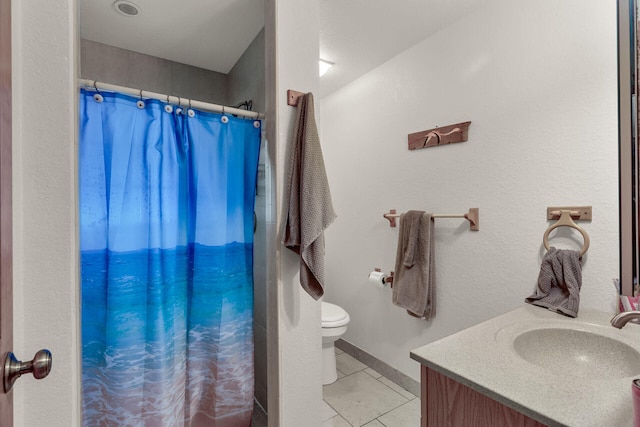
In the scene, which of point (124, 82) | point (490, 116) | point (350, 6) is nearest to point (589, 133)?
point (490, 116)

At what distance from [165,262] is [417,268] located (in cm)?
149

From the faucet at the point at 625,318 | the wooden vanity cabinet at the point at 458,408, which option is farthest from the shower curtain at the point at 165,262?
the faucet at the point at 625,318

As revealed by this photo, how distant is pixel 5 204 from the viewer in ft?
1.90

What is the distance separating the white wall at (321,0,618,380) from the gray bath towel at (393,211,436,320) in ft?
0.25

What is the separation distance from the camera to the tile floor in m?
1.76

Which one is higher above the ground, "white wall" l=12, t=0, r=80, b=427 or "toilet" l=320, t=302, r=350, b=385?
"white wall" l=12, t=0, r=80, b=427

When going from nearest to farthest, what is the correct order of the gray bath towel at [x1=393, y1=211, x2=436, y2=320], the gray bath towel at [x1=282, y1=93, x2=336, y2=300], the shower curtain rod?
the shower curtain rod, the gray bath towel at [x1=282, y1=93, x2=336, y2=300], the gray bath towel at [x1=393, y1=211, x2=436, y2=320]

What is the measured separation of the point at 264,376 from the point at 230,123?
1443 millimetres

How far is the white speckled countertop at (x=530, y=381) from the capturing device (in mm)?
626

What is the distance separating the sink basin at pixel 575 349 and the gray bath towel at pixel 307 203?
762 millimetres

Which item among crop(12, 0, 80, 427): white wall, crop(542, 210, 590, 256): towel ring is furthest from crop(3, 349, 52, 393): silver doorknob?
crop(542, 210, 590, 256): towel ring

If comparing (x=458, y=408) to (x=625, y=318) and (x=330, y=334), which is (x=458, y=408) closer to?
(x=625, y=318)

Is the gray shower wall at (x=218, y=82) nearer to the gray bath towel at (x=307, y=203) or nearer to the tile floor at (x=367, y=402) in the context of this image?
the gray bath towel at (x=307, y=203)

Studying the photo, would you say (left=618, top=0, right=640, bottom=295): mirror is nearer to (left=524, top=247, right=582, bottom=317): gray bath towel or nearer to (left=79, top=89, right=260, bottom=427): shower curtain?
(left=524, top=247, right=582, bottom=317): gray bath towel
